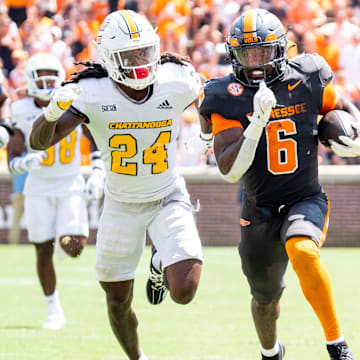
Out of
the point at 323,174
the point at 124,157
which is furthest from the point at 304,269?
the point at 323,174

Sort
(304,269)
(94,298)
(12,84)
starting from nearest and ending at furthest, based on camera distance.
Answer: (304,269)
(94,298)
(12,84)

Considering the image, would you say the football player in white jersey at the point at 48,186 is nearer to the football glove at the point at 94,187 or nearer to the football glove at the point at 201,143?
the football glove at the point at 94,187

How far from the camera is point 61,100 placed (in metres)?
4.67

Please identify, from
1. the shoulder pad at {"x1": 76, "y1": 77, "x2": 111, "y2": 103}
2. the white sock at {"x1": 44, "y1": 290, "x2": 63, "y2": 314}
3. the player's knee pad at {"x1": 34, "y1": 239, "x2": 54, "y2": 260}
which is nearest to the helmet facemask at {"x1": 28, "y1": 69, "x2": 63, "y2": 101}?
the player's knee pad at {"x1": 34, "y1": 239, "x2": 54, "y2": 260}

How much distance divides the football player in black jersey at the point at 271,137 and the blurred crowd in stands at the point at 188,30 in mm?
7940

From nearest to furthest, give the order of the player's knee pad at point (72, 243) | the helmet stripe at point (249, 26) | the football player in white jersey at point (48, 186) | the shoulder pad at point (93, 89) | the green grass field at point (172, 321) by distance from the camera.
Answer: the helmet stripe at point (249, 26), the shoulder pad at point (93, 89), the green grass field at point (172, 321), the player's knee pad at point (72, 243), the football player in white jersey at point (48, 186)

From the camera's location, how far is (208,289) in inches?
355

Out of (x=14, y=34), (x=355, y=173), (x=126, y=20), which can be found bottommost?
(x=355, y=173)

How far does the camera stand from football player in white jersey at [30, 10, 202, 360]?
16.4 feet

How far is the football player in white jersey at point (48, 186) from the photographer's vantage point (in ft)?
23.2

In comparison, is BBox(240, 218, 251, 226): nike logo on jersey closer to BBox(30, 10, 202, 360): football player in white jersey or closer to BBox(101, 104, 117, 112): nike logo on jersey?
BBox(30, 10, 202, 360): football player in white jersey

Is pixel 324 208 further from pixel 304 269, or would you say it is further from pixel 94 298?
pixel 94 298

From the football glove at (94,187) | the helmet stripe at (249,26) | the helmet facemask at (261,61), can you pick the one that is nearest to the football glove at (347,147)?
the helmet facemask at (261,61)

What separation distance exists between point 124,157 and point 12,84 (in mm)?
9533
